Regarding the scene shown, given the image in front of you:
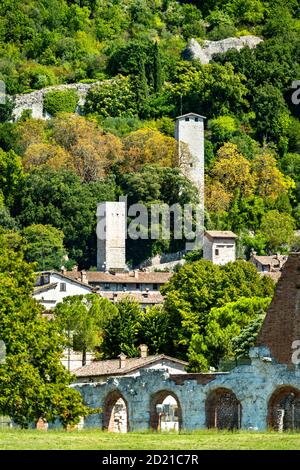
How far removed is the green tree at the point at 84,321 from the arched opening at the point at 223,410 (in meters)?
26.2

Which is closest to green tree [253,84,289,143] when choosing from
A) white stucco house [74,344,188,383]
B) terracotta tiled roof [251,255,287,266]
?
terracotta tiled roof [251,255,287,266]

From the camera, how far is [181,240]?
116500 mm

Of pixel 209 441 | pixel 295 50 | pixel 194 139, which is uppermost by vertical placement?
pixel 295 50

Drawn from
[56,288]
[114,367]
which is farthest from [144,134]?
[114,367]

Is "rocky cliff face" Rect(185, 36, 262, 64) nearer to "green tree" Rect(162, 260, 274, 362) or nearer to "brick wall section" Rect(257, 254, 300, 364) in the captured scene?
"green tree" Rect(162, 260, 274, 362)

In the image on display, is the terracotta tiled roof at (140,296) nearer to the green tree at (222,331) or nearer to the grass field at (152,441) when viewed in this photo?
the green tree at (222,331)

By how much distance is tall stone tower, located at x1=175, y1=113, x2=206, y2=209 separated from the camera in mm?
123250

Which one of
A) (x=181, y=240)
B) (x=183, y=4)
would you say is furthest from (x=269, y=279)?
(x=183, y=4)

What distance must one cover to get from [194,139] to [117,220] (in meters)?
11.6

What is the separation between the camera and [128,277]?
113 meters

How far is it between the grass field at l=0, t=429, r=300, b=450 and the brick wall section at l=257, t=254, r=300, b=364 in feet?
26.0

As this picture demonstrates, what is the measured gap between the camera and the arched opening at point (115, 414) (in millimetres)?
59156

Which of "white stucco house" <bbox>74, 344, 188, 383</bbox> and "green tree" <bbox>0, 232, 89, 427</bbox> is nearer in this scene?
"green tree" <bbox>0, 232, 89, 427</bbox>

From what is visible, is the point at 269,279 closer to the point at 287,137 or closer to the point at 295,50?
the point at 287,137
